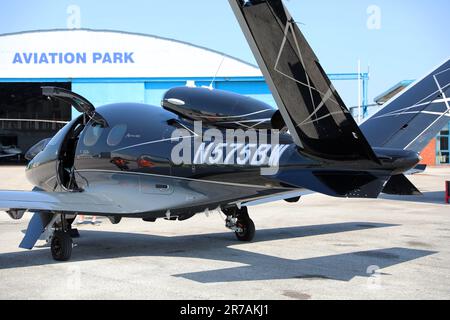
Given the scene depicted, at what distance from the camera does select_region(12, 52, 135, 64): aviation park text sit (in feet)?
137

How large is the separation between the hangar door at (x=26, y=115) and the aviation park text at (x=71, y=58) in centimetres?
1226

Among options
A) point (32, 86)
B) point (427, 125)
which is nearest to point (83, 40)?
point (32, 86)

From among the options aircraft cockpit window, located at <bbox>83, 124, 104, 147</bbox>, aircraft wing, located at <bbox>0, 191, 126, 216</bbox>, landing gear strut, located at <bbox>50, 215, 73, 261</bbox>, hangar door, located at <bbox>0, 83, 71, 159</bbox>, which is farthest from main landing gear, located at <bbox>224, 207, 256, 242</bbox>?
hangar door, located at <bbox>0, 83, 71, 159</bbox>

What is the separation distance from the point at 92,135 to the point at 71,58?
33.6m

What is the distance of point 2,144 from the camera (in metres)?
73.6

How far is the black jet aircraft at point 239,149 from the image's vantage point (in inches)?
253

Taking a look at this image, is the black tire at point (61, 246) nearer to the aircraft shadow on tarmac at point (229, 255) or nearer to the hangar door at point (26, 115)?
the aircraft shadow on tarmac at point (229, 255)

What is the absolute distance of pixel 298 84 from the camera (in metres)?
6.42

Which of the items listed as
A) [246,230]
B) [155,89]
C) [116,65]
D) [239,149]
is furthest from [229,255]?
[116,65]

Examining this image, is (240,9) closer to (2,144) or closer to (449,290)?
(449,290)

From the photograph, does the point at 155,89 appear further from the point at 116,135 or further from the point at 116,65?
the point at 116,135

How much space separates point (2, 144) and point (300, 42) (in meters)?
74.5

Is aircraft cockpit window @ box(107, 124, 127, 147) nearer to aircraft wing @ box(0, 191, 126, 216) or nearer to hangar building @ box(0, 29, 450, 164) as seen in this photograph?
aircraft wing @ box(0, 191, 126, 216)

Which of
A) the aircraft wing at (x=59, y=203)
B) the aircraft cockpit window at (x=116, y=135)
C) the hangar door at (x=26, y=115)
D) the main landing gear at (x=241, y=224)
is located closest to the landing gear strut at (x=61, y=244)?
the aircraft wing at (x=59, y=203)
